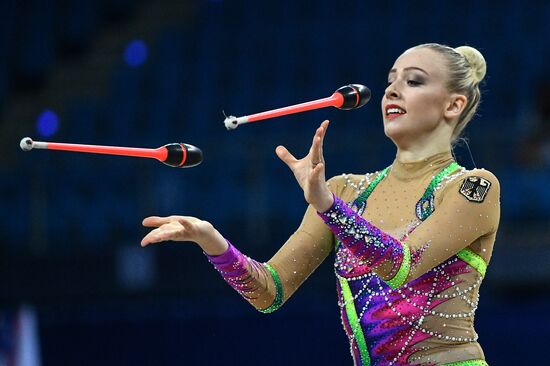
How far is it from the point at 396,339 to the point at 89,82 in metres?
6.76

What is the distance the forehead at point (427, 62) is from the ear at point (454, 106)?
71mm

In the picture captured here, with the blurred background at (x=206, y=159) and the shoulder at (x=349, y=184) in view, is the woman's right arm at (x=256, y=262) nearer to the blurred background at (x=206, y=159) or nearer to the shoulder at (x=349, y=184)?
the shoulder at (x=349, y=184)

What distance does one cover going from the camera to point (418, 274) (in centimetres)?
239

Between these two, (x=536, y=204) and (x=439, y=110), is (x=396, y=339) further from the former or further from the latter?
(x=536, y=204)

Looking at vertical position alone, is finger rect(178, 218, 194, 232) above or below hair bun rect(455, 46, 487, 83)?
below

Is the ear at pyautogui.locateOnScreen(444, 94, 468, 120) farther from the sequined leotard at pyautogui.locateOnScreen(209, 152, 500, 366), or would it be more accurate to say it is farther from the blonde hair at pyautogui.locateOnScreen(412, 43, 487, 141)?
the sequined leotard at pyautogui.locateOnScreen(209, 152, 500, 366)

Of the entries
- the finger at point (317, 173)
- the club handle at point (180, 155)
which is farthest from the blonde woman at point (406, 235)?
the club handle at point (180, 155)

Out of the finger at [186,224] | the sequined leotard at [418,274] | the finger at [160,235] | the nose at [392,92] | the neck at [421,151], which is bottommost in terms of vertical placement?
the sequined leotard at [418,274]

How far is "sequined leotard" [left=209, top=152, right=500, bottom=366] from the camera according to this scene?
95.7 inches

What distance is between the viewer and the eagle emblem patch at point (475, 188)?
8.22 feet

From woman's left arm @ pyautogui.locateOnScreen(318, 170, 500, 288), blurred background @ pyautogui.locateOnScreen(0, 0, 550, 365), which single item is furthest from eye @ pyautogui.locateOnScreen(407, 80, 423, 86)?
blurred background @ pyautogui.locateOnScreen(0, 0, 550, 365)

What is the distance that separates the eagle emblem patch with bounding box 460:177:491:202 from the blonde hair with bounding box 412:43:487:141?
275 mm

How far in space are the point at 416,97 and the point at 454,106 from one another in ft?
0.42

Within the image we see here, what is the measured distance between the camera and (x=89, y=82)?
8891 mm
